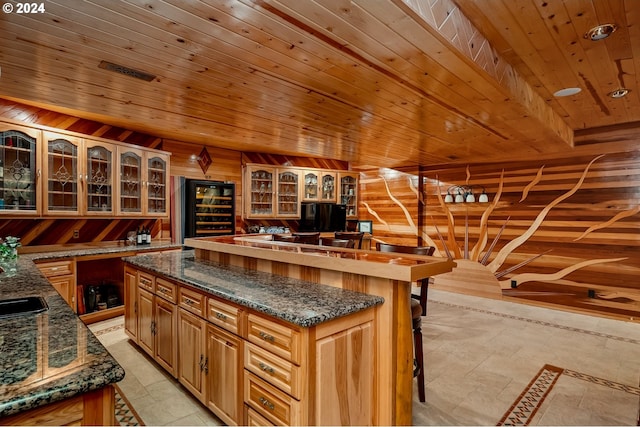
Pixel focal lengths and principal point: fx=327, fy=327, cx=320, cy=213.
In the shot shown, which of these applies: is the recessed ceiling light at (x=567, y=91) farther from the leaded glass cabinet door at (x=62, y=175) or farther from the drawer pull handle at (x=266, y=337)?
the leaded glass cabinet door at (x=62, y=175)

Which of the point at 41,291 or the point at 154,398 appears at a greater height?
the point at 41,291

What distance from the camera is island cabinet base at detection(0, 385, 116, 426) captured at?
3.07 ft

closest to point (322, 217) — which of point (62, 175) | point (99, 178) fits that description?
point (99, 178)

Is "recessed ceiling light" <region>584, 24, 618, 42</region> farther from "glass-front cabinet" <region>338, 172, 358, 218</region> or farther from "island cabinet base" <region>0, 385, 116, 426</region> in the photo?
"glass-front cabinet" <region>338, 172, 358, 218</region>

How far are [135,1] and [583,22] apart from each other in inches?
100

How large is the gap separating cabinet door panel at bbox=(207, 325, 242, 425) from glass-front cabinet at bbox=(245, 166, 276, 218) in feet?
12.8

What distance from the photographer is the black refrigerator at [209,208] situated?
5.26m

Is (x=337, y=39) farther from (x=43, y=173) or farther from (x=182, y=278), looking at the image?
(x=43, y=173)

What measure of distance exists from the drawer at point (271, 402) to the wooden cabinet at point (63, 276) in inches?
115

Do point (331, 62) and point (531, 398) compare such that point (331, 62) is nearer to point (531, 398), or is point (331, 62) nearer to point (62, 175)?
point (531, 398)

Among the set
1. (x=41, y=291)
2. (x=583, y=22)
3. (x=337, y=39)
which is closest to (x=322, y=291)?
(x=337, y=39)

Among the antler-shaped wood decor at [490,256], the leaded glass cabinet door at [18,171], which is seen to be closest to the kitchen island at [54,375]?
the leaded glass cabinet door at [18,171]

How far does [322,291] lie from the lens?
2.06m

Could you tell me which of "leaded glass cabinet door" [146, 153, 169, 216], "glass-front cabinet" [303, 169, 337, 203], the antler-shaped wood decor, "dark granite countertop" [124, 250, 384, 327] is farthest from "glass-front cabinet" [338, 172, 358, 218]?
"dark granite countertop" [124, 250, 384, 327]
